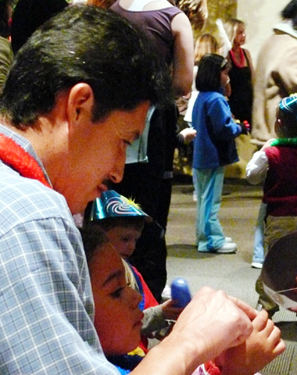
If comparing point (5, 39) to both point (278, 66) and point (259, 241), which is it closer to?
point (278, 66)

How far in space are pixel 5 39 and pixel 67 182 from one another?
1.75 meters

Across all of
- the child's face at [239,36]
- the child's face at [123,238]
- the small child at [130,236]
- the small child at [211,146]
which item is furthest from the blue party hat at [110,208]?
the child's face at [239,36]

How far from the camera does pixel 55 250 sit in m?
0.85

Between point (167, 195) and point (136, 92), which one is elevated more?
point (136, 92)

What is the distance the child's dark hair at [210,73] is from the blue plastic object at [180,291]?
10.6 feet

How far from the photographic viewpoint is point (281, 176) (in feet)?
10.7

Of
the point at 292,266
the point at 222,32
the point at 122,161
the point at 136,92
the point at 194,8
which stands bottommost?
the point at 222,32

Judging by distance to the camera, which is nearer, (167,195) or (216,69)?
(167,195)

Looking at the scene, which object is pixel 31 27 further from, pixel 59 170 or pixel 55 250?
pixel 55 250

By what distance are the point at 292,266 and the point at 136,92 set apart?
1.16 meters

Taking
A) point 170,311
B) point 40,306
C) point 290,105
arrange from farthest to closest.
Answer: point 290,105, point 170,311, point 40,306

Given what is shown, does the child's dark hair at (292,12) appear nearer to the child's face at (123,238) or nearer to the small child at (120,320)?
the child's face at (123,238)

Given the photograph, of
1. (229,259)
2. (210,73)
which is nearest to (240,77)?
(210,73)

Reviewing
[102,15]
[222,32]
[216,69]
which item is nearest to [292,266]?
[102,15]
